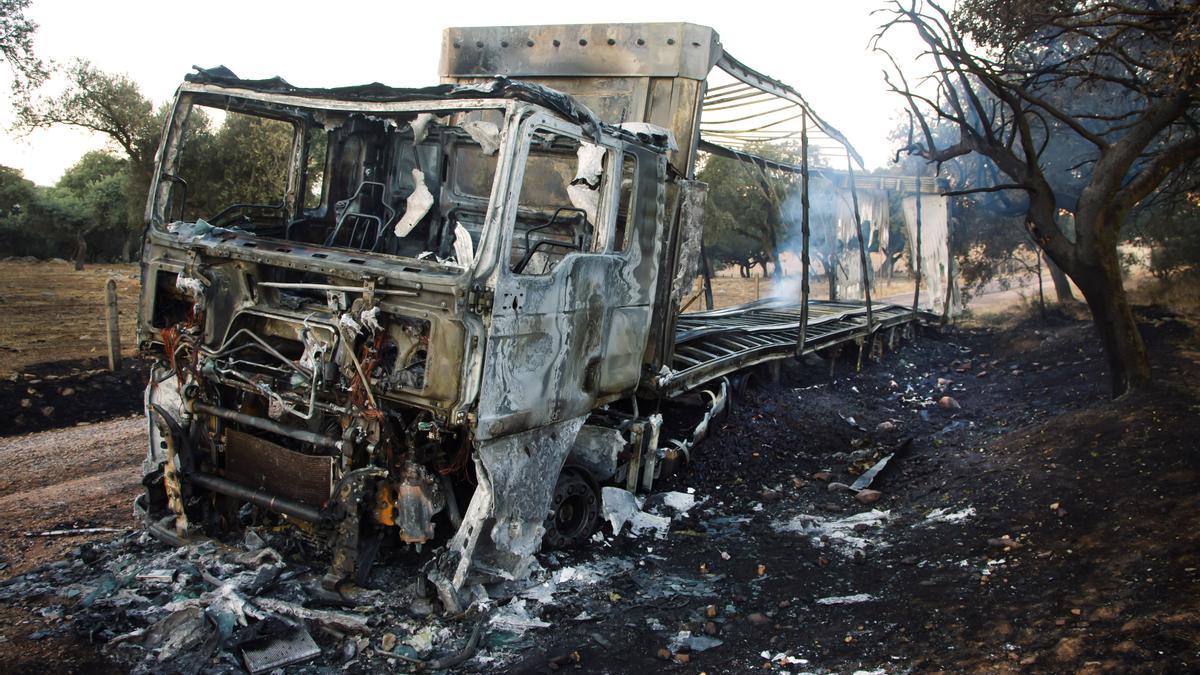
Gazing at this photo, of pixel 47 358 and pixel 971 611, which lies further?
pixel 47 358

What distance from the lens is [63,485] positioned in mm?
5750

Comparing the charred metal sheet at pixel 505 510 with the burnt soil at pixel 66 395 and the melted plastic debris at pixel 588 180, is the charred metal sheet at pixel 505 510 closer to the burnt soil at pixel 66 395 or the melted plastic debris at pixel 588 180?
the melted plastic debris at pixel 588 180

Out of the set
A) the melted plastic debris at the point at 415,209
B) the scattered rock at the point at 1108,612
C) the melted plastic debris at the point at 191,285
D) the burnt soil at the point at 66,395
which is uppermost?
the melted plastic debris at the point at 415,209

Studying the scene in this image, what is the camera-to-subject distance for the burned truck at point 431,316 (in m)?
3.95

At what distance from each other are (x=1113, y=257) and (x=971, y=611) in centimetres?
478

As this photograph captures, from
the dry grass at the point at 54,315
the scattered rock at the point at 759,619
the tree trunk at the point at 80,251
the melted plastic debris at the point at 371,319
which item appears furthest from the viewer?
the tree trunk at the point at 80,251

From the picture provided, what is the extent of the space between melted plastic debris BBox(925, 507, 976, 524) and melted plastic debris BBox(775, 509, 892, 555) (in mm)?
310

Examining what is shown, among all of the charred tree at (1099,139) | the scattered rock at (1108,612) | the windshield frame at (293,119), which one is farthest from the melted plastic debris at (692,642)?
the charred tree at (1099,139)

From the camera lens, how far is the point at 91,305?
1531 centimetres

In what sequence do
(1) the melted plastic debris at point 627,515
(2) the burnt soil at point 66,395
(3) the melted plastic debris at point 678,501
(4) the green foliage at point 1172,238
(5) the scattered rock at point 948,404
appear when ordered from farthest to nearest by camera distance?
(4) the green foliage at point 1172,238 < (5) the scattered rock at point 948,404 < (2) the burnt soil at point 66,395 < (3) the melted plastic debris at point 678,501 < (1) the melted plastic debris at point 627,515

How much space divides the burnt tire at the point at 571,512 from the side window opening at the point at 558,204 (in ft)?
4.23

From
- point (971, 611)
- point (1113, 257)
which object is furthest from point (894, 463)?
point (971, 611)

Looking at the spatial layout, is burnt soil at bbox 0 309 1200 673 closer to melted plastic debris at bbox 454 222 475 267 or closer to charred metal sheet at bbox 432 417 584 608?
charred metal sheet at bbox 432 417 584 608

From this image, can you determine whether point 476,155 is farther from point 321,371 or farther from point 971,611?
point 971,611
